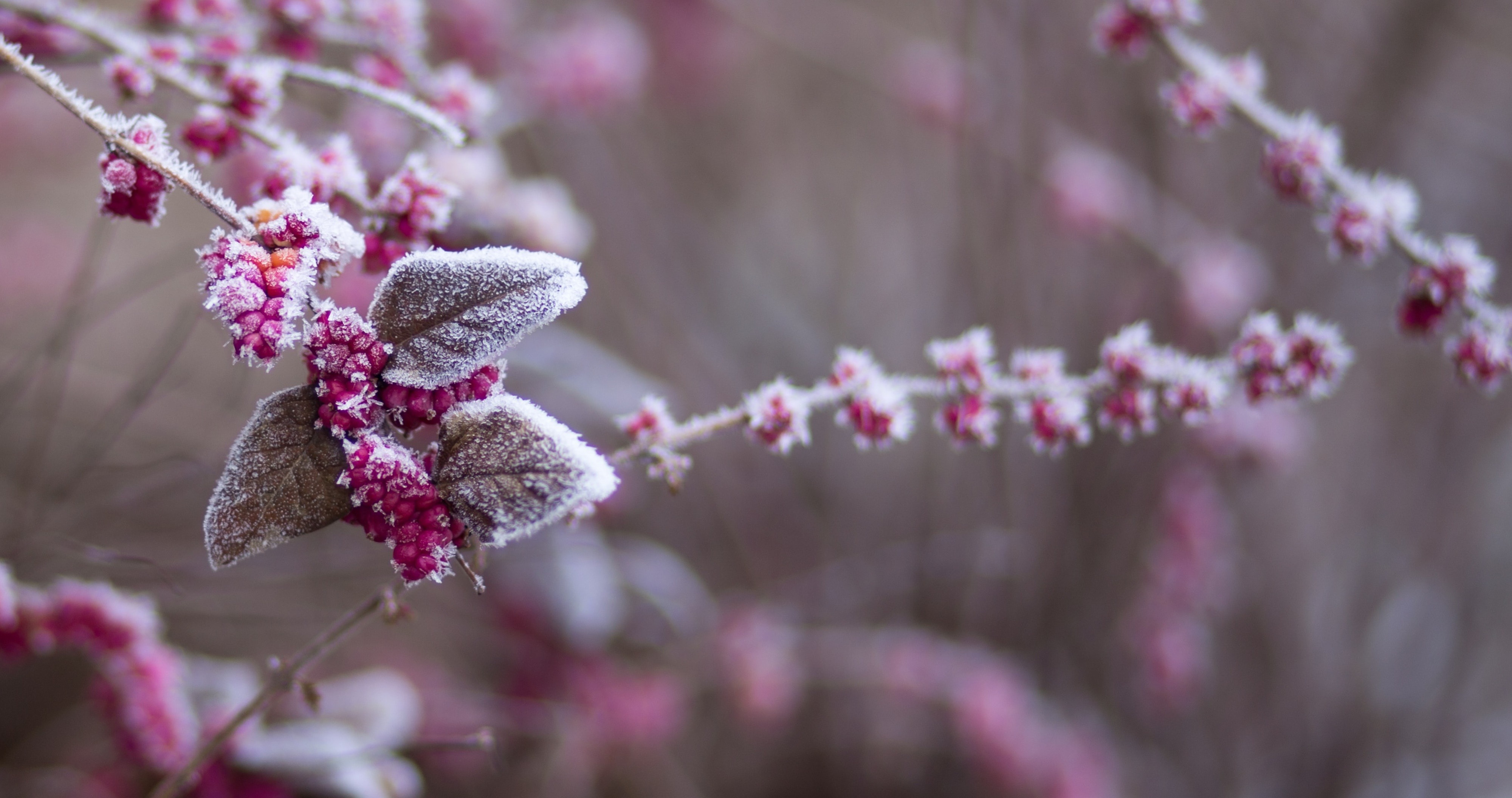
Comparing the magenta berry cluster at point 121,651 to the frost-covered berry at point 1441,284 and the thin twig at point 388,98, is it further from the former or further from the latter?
the frost-covered berry at point 1441,284

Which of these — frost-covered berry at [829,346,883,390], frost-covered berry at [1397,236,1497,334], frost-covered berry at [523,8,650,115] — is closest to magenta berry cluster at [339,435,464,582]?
frost-covered berry at [829,346,883,390]

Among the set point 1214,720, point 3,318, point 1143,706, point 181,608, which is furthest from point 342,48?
point 1214,720

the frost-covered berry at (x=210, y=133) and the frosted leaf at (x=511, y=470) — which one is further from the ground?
the frost-covered berry at (x=210, y=133)

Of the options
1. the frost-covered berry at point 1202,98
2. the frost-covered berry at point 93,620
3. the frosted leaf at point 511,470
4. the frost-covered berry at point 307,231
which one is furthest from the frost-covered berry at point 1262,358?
the frost-covered berry at point 93,620

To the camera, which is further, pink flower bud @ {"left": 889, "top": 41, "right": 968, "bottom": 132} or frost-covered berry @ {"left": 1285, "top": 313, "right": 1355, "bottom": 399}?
pink flower bud @ {"left": 889, "top": 41, "right": 968, "bottom": 132}

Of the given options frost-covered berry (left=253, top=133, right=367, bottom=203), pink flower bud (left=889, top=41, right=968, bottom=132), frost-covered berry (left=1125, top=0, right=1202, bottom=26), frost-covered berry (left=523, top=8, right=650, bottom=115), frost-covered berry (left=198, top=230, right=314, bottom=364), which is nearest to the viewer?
frost-covered berry (left=198, top=230, right=314, bottom=364)

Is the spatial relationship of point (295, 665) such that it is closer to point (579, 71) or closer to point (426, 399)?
point (426, 399)

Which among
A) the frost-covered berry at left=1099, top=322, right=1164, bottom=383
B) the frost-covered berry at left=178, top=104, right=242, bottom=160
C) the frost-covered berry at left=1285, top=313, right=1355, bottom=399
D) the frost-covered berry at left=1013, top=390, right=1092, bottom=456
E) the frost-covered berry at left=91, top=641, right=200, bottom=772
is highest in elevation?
the frost-covered berry at left=1285, top=313, right=1355, bottom=399

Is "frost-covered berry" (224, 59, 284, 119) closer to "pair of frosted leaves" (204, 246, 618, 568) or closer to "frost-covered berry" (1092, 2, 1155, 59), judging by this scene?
"pair of frosted leaves" (204, 246, 618, 568)
